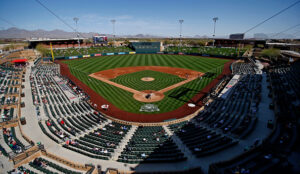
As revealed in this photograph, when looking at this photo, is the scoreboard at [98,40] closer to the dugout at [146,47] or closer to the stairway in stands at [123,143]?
the dugout at [146,47]

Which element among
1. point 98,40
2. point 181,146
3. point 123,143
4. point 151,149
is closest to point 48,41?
point 98,40

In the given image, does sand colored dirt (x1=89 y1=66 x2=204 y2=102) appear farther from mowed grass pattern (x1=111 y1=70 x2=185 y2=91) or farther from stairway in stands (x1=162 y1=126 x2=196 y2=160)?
stairway in stands (x1=162 y1=126 x2=196 y2=160)

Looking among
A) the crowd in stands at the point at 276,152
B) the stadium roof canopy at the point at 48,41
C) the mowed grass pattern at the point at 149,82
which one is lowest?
the crowd in stands at the point at 276,152

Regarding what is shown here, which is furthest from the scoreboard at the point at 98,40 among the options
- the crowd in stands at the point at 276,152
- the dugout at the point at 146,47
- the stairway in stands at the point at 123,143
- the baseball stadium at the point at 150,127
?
the crowd in stands at the point at 276,152

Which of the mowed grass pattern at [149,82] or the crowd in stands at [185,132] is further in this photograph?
the mowed grass pattern at [149,82]

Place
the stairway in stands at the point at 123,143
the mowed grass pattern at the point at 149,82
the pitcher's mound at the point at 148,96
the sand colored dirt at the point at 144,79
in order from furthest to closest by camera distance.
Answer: the mowed grass pattern at the point at 149,82 < the sand colored dirt at the point at 144,79 < the pitcher's mound at the point at 148,96 < the stairway in stands at the point at 123,143

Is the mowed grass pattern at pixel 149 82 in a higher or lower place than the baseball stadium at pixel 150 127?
higher

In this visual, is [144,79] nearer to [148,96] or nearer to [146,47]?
[148,96]
